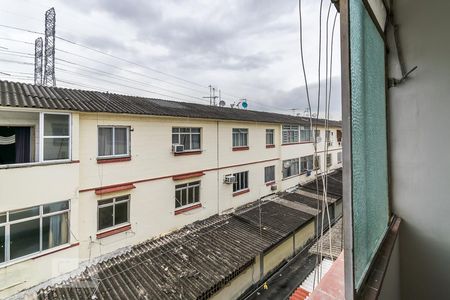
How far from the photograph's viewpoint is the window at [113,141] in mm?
5617

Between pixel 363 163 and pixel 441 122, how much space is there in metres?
1.02

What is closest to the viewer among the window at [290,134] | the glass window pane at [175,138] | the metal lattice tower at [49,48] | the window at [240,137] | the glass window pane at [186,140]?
the metal lattice tower at [49,48]

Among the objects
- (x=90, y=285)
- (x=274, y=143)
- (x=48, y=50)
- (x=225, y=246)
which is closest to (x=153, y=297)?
(x=90, y=285)

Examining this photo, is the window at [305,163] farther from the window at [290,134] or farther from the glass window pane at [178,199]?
the glass window pane at [178,199]

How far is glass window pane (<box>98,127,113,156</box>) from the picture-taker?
18.3 feet

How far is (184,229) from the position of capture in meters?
7.41

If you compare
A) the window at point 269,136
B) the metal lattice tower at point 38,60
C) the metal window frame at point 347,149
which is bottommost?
the metal window frame at point 347,149

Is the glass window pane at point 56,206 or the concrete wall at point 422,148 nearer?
the concrete wall at point 422,148

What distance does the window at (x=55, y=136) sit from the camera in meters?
4.71

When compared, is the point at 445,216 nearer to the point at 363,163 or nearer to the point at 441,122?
the point at 441,122

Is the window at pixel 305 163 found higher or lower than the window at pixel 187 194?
higher

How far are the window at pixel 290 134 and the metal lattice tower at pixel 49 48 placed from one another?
10154 mm

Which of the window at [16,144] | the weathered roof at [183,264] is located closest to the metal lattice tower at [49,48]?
the window at [16,144]

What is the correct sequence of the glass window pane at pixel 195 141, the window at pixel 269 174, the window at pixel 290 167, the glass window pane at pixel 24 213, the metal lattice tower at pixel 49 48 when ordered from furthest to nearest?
the window at pixel 290 167
the window at pixel 269 174
the glass window pane at pixel 195 141
the metal lattice tower at pixel 49 48
the glass window pane at pixel 24 213
